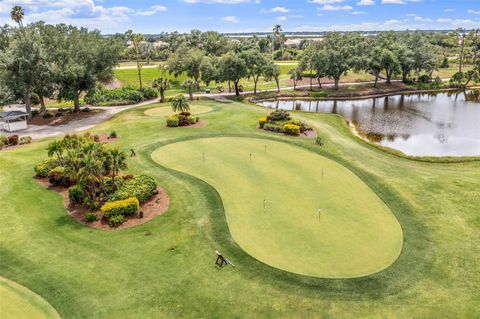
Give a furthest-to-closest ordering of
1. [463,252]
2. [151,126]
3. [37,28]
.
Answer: [37,28], [151,126], [463,252]

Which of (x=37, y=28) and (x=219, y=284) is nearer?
(x=219, y=284)

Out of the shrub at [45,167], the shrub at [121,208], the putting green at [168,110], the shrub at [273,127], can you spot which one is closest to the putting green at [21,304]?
the shrub at [121,208]

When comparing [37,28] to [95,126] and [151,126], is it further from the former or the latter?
[151,126]

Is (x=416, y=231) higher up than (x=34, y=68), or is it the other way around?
(x=34, y=68)

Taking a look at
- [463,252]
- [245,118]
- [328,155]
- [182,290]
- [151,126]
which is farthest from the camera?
[245,118]

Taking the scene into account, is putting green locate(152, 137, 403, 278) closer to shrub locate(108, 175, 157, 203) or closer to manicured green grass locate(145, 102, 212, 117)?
shrub locate(108, 175, 157, 203)

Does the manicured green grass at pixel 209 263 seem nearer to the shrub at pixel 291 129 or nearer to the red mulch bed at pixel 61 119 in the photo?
the shrub at pixel 291 129

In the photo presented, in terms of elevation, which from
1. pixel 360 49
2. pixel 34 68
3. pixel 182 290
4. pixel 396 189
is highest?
pixel 360 49

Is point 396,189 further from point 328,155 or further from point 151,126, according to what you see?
point 151,126

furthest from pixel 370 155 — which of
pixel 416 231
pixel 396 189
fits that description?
pixel 416 231
